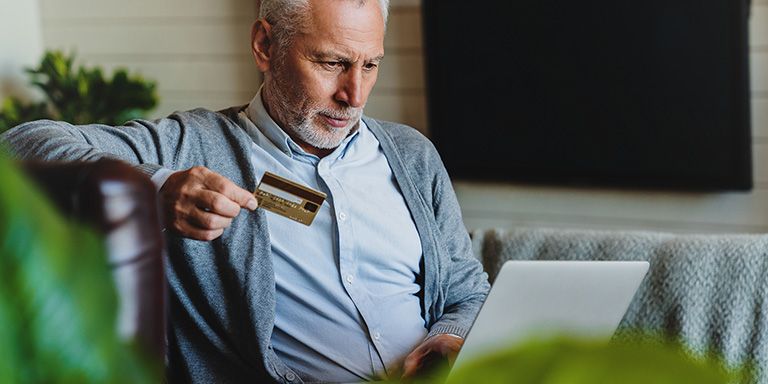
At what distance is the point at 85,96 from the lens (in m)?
Answer: 3.88

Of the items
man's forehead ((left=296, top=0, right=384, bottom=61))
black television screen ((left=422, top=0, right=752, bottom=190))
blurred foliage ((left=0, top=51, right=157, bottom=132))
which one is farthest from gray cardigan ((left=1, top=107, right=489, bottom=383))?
blurred foliage ((left=0, top=51, right=157, bottom=132))

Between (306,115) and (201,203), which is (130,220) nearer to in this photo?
(201,203)

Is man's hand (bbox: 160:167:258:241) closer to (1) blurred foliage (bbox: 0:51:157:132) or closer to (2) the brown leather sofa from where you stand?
(2) the brown leather sofa

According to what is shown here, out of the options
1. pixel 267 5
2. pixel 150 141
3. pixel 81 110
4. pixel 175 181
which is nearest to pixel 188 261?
pixel 150 141

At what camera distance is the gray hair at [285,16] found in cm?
195

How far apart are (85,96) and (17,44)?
0.51 meters

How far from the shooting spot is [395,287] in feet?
6.32

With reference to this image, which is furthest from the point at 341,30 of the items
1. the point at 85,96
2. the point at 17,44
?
the point at 17,44

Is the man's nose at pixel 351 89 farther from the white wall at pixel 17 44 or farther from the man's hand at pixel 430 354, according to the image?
the white wall at pixel 17 44

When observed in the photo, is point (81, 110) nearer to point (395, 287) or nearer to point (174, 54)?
point (174, 54)

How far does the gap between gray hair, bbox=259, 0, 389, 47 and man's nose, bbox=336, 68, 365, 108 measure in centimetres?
12

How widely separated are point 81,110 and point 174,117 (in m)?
2.08

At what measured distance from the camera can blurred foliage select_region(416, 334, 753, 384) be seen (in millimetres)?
249

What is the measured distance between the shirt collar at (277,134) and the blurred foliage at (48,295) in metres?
1.66
